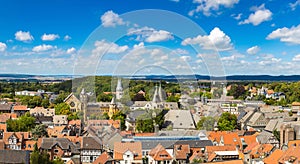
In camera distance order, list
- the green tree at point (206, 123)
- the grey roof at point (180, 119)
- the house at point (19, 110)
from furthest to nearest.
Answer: the house at point (19, 110) → the grey roof at point (180, 119) → the green tree at point (206, 123)

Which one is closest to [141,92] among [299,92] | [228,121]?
[228,121]

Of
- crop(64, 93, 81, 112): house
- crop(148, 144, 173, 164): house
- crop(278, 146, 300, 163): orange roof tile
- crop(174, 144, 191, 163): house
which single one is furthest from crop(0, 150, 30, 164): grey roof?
crop(278, 146, 300, 163): orange roof tile

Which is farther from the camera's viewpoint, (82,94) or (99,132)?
(99,132)

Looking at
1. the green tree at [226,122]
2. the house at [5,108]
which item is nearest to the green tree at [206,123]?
the green tree at [226,122]

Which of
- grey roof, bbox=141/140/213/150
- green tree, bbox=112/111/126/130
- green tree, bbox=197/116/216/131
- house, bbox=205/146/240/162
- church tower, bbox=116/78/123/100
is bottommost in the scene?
house, bbox=205/146/240/162

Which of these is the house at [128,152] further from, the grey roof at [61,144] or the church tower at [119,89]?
the grey roof at [61,144]

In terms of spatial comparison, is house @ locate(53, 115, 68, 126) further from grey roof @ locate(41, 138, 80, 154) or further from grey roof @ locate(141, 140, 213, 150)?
grey roof @ locate(141, 140, 213, 150)

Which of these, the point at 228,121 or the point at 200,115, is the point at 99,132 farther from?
the point at 228,121
